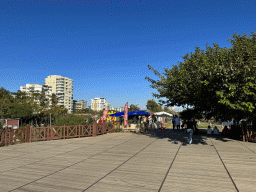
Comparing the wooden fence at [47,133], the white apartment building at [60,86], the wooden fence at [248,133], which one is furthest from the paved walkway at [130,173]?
the white apartment building at [60,86]

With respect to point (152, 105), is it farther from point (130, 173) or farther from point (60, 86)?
point (60, 86)

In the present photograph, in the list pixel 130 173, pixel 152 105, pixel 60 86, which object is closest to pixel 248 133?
pixel 130 173

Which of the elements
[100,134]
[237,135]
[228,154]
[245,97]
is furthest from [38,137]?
[237,135]

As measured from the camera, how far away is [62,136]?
48.3 feet

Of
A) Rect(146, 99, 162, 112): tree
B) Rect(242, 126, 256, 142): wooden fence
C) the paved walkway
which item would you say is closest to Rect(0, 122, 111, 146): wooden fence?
the paved walkway

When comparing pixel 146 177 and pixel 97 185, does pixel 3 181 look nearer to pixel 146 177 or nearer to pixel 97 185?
pixel 97 185

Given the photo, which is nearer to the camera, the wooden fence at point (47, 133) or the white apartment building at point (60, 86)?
the wooden fence at point (47, 133)

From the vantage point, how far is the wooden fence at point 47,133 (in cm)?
1188

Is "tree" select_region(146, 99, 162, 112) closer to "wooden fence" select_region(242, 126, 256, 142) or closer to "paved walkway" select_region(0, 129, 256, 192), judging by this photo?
"wooden fence" select_region(242, 126, 256, 142)

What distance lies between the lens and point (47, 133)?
14023mm

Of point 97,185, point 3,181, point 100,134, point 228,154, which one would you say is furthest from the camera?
point 100,134

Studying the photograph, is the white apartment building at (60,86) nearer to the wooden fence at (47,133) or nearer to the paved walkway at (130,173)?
the wooden fence at (47,133)

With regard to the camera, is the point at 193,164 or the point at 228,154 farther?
the point at 228,154

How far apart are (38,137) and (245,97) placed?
13115 millimetres
